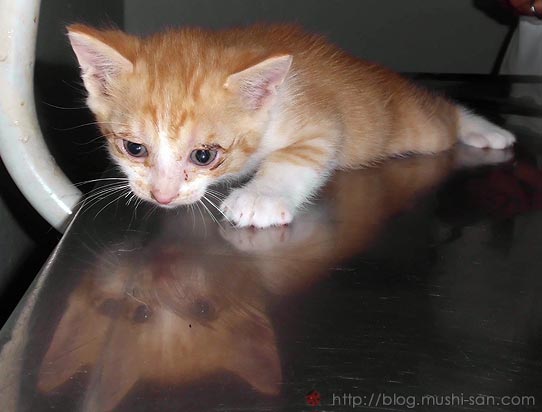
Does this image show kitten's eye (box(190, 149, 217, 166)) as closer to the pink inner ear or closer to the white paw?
the pink inner ear

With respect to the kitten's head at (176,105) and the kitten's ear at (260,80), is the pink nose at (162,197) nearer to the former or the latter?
the kitten's head at (176,105)

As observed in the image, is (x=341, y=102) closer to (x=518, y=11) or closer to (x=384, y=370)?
(x=384, y=370)

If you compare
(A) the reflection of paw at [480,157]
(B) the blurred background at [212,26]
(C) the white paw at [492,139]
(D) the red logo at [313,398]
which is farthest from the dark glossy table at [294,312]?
(B) the blurred background at [212,26]

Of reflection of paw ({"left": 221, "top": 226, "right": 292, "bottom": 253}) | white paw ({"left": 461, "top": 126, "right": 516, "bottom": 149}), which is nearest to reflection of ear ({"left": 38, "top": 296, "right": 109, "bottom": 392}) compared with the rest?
reflection of paw ({"left": 221, "top": 226, "right": 292, "bottom": 253})

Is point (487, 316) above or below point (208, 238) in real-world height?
above

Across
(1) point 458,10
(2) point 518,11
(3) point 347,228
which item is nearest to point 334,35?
(1) point 458,10

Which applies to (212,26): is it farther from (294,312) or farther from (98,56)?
(294,312)
